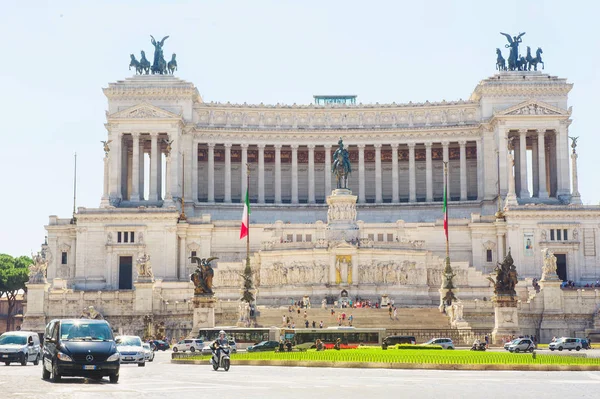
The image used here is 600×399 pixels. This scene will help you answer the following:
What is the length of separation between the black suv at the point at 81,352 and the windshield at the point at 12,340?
14.8 meters

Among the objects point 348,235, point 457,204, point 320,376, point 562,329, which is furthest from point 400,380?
point 457,204

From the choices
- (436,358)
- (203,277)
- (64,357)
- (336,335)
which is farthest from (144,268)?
(64,357)

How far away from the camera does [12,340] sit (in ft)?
168

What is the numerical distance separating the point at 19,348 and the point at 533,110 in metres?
85.7

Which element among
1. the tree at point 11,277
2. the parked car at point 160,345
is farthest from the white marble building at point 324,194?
the tree at point 11,277

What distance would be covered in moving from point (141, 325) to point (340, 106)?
178 feet

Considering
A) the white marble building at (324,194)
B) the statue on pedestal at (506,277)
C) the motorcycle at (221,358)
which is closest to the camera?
the motorcycle at (221,358)

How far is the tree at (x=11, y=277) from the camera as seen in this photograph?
472 ft

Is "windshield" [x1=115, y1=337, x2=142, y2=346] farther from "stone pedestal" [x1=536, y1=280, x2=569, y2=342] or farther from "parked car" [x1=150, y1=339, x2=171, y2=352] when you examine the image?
"stone pedestal" [x1=536, y1=280, x2=569, y2=342]

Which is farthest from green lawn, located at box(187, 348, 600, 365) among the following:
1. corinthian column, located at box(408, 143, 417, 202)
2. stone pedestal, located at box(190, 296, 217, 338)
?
corinthian column, located at box(408, 143, 417, 202)

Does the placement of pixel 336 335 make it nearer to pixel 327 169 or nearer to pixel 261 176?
pixel 261 176

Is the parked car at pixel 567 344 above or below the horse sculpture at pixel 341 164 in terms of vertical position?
below

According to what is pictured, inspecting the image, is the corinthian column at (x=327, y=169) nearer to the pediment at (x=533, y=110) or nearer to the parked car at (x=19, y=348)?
the pediment at (x=533, y=110)

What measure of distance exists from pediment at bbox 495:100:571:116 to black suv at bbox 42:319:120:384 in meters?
91.6
